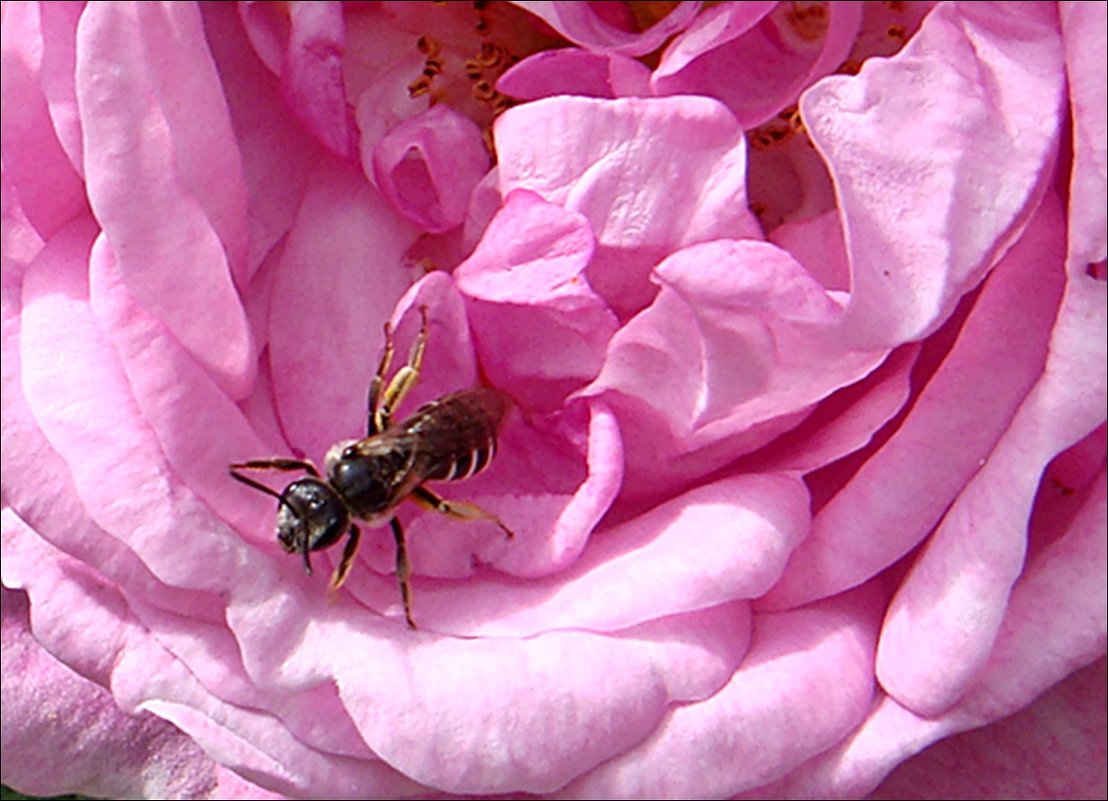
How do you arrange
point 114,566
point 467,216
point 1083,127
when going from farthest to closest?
1. point 467,216
2. point 114,566
3. point 1083,127

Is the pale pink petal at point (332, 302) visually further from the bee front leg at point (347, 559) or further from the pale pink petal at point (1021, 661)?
the pale pink petal at point (1021, 661)

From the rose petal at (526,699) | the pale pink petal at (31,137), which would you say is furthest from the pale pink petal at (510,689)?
the pale pink petal at (31,137)

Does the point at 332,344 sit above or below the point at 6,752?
above

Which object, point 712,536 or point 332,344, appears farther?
point 332,344

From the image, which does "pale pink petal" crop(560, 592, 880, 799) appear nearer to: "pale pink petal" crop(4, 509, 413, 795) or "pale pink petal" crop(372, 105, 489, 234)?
"pale pink petal" crop(4, 509, 413, 795)

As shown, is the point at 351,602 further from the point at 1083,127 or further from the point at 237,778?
the point at 1083,127

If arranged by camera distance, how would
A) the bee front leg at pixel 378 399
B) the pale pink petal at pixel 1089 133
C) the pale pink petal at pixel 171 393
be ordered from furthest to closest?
the bee front leg at pixel 378 399
the pale pink petal at pixel 171 393
the pale pink petal at pixel 1089 133

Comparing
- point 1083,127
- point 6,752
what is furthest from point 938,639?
point 6,752

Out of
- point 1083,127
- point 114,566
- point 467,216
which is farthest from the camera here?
point 467,216
